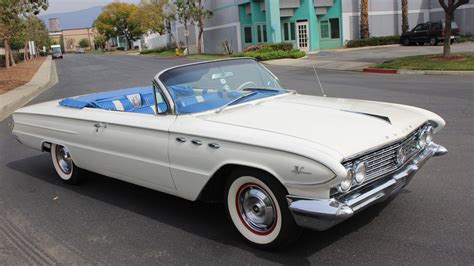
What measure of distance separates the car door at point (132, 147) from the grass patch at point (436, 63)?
14.9 meters

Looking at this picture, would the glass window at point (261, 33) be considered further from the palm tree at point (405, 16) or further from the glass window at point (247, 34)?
the palm tree at point (405, 16)

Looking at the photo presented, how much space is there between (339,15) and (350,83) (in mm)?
28178

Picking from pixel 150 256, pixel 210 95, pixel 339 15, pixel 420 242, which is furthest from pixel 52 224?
pixel 339 15

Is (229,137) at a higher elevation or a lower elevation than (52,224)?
higher

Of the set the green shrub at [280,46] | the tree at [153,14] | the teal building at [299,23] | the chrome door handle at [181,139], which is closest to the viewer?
the chrome door handle at [181,139]

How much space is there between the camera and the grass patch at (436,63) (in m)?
17.5

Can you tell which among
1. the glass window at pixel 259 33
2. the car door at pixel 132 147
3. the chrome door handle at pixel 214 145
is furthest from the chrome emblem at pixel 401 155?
the glass window at pixel 259 33

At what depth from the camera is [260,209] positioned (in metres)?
3.83

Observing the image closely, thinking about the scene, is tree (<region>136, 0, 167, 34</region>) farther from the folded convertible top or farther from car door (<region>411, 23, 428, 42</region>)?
the folded convertible top

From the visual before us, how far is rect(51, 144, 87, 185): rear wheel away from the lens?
593cm

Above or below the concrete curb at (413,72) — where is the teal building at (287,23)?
above

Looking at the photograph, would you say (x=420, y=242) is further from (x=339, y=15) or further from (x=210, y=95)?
(x=339, y=15)

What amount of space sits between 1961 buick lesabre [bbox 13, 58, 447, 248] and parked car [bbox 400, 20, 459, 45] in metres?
33.0

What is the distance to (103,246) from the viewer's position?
4227 mm
